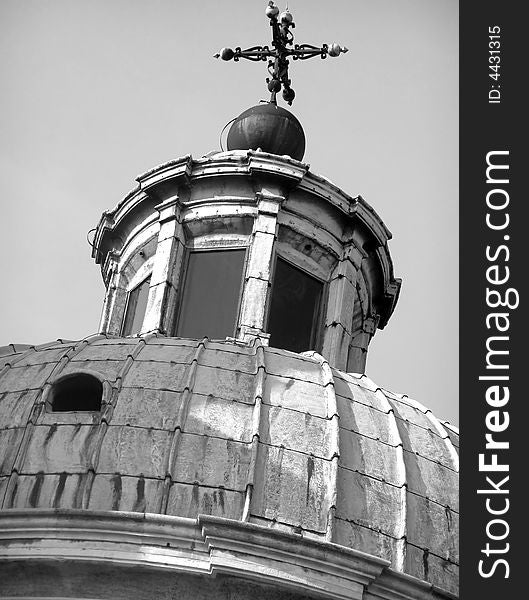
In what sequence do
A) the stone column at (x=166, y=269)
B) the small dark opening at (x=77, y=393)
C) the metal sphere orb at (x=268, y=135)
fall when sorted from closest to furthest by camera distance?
the small dark opening at (x=77, y=393) → the stone column at (x=166, y=269) → the metal sphere orb at (x=268, y=135)

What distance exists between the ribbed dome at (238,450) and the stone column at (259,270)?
2.35 metres

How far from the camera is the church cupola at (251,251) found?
112ft

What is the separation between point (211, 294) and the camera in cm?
3450

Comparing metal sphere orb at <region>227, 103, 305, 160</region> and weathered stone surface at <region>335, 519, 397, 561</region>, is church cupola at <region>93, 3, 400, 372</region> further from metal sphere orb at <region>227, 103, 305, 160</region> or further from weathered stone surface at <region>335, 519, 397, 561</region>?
weathered stone surface at <region>335, 519, 397, 561</region>

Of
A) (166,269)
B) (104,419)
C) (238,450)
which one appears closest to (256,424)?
(238,450)

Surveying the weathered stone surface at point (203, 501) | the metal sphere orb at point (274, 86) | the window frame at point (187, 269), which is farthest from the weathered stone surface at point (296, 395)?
the metal sphere orb at point (274, 86)

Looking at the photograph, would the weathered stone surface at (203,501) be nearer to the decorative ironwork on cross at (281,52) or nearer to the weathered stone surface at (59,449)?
the weathered stone surface at (59,449)

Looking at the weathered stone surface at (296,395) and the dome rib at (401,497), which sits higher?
the weathered stone surface at (296,395)

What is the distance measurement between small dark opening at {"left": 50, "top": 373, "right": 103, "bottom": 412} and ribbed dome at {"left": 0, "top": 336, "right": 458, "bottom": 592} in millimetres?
125

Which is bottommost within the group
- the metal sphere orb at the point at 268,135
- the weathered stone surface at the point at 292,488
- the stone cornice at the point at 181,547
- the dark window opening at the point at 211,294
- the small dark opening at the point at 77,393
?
the stone cornice at the point at 181,547

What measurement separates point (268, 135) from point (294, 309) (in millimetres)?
3417

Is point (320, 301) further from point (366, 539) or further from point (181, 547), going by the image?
point (181, 547)

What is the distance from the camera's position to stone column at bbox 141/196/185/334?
33.8 metres

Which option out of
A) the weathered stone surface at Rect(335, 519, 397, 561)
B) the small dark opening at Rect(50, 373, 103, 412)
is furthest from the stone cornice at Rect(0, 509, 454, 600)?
the small dark opening at Rect(50, 373, 103, 412)
